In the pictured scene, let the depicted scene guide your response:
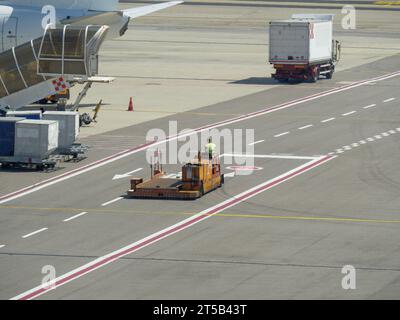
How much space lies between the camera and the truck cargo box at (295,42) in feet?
338

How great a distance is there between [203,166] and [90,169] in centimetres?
965

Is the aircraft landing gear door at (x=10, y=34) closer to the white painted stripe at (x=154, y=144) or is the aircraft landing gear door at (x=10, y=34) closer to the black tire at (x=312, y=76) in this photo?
the white painted stripe at (x=154, y=144)

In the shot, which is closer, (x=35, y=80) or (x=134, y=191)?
(x=134, y=191)

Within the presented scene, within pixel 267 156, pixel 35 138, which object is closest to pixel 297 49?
pixel 267 156

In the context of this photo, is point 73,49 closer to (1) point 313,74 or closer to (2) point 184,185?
(2) point 184,185

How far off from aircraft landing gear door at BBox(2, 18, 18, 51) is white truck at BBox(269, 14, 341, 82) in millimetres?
29911

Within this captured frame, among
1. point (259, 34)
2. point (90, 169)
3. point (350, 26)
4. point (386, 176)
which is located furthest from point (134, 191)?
point (350, 26)

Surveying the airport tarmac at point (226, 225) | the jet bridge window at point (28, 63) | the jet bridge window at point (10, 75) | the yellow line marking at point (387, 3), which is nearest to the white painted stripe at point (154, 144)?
the airport tarmac at point (226, 225)

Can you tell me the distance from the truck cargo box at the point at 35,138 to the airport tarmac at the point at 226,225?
1.32m

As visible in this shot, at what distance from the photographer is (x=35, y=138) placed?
65.1 metres

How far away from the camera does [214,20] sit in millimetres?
163000

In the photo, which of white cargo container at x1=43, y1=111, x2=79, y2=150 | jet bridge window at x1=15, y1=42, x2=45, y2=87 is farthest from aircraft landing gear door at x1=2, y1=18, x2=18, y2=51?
white cargo container at x1=43, y1=111, x2=79, y2=150

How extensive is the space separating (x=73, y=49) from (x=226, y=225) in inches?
910
